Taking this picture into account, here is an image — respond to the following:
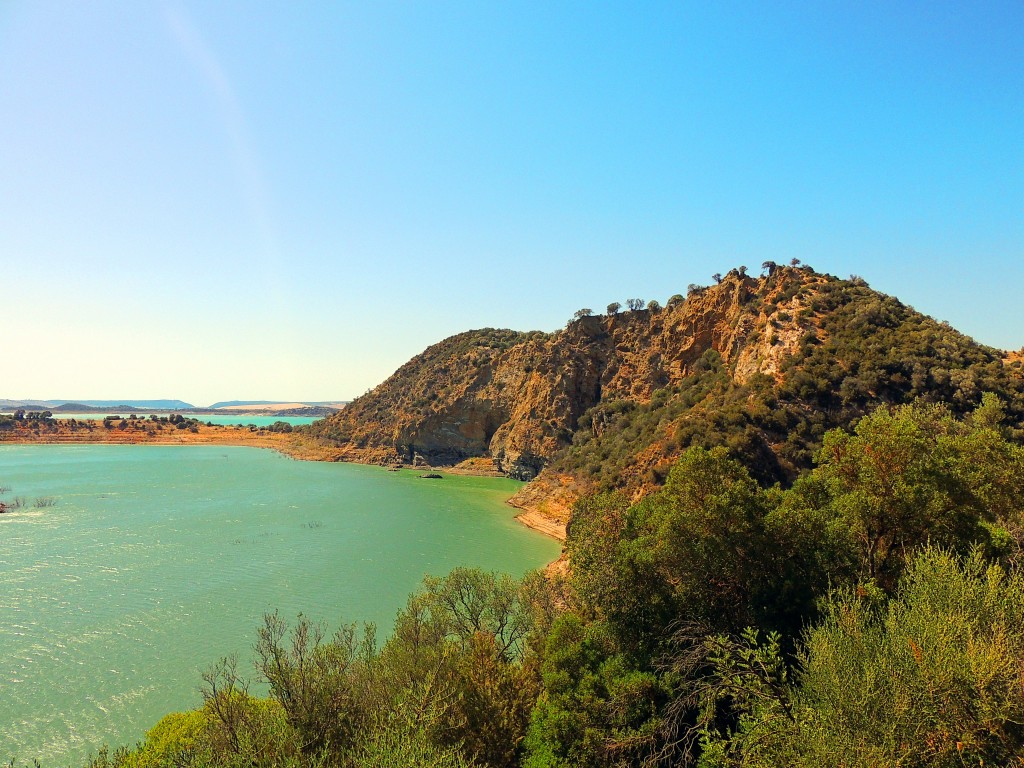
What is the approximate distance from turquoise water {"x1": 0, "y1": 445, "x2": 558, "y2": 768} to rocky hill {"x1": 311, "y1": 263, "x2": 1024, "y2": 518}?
1358cm

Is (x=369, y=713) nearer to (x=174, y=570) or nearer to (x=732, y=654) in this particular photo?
(x=732, y=654)

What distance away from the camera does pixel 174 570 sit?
114 ft

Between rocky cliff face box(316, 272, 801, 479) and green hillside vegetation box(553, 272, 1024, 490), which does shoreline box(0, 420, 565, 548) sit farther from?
green hillside vegetation box(553, 272, 1024, 490)

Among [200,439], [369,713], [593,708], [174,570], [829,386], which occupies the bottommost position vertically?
[174,570]

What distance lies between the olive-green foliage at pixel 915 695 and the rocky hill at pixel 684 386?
2866 cm

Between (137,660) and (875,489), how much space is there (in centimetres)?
3073

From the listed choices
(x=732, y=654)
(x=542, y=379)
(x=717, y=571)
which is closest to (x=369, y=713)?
(x=732, y=654)

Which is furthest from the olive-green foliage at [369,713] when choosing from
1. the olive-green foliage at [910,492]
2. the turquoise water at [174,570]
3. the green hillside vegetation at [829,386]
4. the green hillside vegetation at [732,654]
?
the green hillside vegetation at [829,386]

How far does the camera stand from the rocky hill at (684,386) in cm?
3891

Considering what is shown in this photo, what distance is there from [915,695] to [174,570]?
40.7m

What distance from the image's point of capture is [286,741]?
38.3 ft

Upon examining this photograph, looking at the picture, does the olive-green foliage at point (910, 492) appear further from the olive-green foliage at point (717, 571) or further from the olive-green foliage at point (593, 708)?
the olive-green foliage at point (593, 708)

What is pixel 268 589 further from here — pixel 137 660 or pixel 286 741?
pixel 286 741

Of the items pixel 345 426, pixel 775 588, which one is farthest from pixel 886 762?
pixel 345 426
